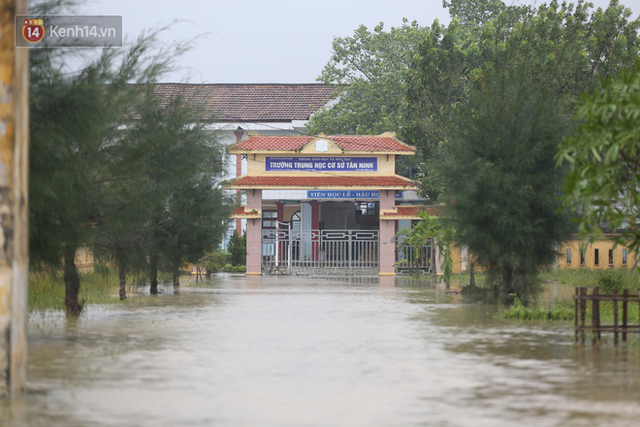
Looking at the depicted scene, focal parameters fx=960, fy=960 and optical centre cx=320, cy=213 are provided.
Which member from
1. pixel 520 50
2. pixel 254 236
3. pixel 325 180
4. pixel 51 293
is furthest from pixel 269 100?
pixel 51 293

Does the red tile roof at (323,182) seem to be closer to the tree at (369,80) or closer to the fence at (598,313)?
the tree at (369,80)

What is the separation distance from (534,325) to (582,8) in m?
25.0

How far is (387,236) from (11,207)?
33896 mm

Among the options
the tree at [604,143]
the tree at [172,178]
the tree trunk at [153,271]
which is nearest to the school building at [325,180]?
the tree at [172,178]

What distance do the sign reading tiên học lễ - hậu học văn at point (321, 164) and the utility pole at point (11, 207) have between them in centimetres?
3391

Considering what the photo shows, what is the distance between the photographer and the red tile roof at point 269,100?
183 feet

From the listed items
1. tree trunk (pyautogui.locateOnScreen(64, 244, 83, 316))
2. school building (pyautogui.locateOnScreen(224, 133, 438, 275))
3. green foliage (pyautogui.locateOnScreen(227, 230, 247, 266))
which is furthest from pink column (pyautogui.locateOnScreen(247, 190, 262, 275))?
tree trunk (pyautogui.locateOnScreen(64, 244, 83, 316))

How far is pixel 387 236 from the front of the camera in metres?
42.2

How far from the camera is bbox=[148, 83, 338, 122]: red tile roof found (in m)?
55.8

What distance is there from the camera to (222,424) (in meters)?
7.80

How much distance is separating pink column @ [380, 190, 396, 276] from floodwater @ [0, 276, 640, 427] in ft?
74.3

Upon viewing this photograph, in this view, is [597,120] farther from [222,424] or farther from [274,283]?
[274,283]

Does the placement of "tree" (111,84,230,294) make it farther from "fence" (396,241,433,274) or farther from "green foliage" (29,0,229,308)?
"fence" (396,241,433,274)

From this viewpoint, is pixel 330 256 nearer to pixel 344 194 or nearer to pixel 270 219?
pixel 344 194
